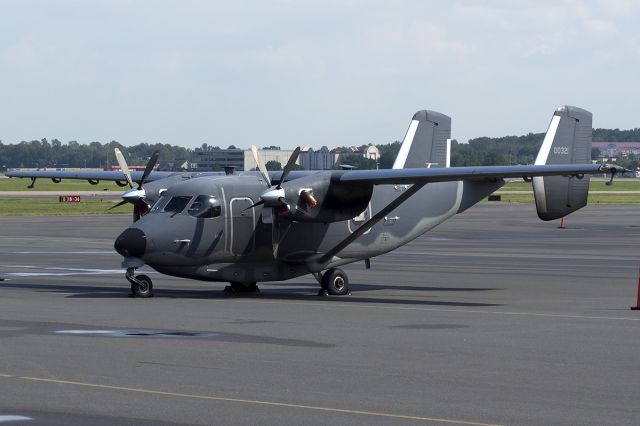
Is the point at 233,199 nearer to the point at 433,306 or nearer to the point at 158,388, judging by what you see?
the point at 433,306

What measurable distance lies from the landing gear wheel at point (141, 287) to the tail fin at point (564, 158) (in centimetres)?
1041

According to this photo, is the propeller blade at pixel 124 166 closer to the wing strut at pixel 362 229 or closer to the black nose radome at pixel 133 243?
the black nose radome at pixel 133 243

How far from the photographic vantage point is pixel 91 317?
21906mm

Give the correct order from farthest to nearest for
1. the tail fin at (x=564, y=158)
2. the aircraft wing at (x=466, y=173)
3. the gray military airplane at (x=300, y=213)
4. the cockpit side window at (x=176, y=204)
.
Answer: the tail fin at (x=564, y=158) < the cockpit side window at (x=176, y=204) < the gray military airplane at (x=300, y=213) < the aircraft wing at (x=466, y=173)

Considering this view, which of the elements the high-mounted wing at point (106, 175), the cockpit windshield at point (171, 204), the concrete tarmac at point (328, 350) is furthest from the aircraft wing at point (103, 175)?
the cockpit windshield at point (171, 204)

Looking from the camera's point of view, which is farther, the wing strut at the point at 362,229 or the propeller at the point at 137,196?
the propeller at the point at 137,196

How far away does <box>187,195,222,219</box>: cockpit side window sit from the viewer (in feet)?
89.0

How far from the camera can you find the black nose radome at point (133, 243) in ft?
85.6

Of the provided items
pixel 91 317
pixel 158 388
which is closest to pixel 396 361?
pixel 158 388

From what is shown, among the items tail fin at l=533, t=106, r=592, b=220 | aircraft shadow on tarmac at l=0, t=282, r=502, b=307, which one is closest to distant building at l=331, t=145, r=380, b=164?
tail fin at l=533, t=106, r=592, b=220

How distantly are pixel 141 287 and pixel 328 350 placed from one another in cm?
1032

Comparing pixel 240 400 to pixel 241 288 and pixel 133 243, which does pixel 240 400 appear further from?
pixel 241 288

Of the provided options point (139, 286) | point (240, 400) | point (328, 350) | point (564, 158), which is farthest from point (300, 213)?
point (240, 400)

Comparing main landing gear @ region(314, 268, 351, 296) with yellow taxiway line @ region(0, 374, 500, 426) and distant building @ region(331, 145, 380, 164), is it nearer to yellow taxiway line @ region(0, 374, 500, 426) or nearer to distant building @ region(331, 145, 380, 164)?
yellow taxiway line @ region(0, 374, 500, 426)
